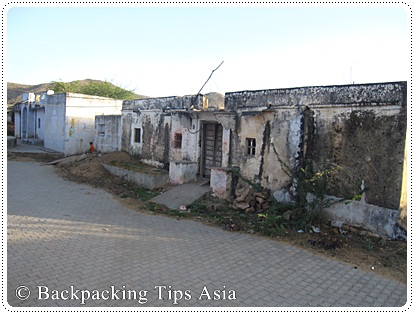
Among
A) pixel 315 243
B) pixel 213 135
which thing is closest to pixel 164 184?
pixel 213 135

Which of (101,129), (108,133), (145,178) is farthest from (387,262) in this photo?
(101,129)

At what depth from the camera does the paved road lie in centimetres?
488

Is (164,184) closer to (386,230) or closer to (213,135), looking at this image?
(213,135)

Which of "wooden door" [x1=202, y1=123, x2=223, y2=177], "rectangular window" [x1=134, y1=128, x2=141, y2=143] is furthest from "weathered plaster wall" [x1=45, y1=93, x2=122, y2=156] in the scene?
"wooden door" [x1=202, y1=123, x2=223, y2=177]

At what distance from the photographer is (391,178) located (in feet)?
24.0

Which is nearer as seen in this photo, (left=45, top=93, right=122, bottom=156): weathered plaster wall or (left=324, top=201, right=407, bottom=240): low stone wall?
(left=324, top=201, right=407, bottom=240): low stone wall

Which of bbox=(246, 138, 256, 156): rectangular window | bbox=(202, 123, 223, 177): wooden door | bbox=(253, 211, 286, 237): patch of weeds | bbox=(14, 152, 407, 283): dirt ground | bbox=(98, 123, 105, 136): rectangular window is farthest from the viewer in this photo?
bbox=(98, 123, 105, 136): rectangular window

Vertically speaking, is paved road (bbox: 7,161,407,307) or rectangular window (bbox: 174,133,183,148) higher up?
rectangular window (bbox: 174,133,183,148)

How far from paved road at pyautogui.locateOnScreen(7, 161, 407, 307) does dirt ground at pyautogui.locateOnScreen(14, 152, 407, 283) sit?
34 cm

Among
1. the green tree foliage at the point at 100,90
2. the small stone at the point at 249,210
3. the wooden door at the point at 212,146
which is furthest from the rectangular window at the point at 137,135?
the green tree foliage at the point at 100,90

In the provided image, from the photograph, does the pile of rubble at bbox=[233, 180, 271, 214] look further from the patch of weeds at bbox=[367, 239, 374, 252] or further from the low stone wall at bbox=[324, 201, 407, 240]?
the patch of weeds at bbox=[367, 239, 374, 252]

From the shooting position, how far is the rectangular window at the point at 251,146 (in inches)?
411

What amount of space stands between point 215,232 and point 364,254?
337 cm

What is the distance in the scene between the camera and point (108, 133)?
19.0m
